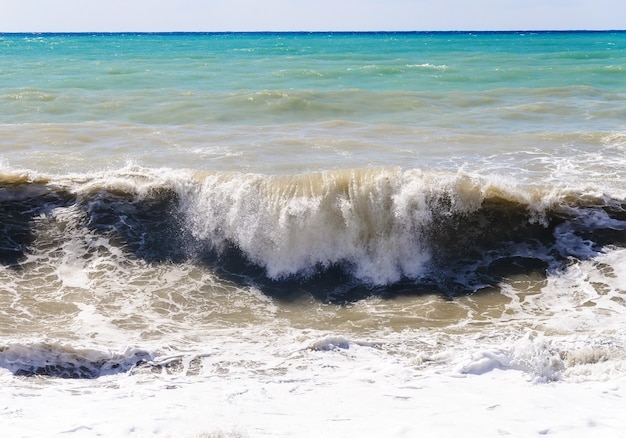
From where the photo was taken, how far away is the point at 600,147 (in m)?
13.8

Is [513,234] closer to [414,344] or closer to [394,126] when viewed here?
[414,344]

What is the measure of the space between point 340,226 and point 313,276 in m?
0.87

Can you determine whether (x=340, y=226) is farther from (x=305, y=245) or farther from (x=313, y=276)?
(x=313, y=276)

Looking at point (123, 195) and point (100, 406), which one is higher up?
point (123, 195)

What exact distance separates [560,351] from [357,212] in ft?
12.6

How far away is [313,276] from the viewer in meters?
9.48

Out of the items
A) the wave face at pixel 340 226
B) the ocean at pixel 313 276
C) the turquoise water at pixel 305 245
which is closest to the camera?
the ocean at pixel 313 276

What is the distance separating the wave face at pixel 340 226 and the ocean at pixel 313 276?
30 mm

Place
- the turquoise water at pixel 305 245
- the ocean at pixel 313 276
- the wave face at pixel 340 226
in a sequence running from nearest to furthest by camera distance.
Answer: the ocean at pixel 313 276 < the turquoise water at pixel 305 245 < the wave face at pixel 340 226

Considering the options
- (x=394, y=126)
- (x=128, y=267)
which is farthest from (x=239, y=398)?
(x=394, y=126)

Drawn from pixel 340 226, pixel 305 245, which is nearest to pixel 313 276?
pixel 305 245

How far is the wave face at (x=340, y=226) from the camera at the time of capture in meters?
9.58

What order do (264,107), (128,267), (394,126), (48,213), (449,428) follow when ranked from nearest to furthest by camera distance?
(449,428), (128,267), (48,213), (394,126), (264,107)

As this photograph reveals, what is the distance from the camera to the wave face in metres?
9.58
